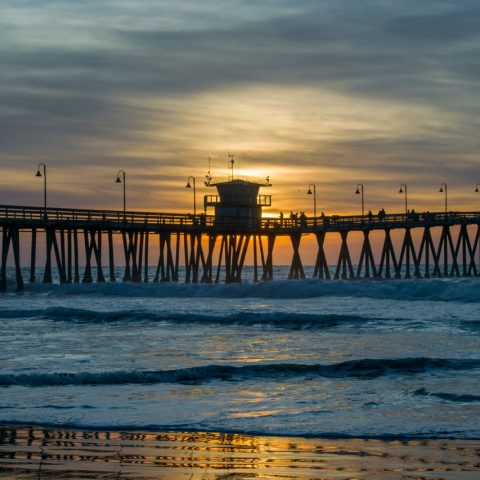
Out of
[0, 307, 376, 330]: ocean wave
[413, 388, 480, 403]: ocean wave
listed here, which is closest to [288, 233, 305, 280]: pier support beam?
[0, 307, 376, 330]: ocean wave

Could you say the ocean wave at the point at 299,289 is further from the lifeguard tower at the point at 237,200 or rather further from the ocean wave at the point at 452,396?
the ocean wave at the point at 452,396

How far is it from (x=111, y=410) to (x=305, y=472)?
172 inches

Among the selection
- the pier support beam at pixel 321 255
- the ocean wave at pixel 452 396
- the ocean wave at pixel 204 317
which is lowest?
the ocean wave at pixel 204 317

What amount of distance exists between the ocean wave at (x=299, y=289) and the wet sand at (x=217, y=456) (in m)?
32.2

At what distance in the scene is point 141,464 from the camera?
10.6 metres

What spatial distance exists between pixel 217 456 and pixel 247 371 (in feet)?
23.2

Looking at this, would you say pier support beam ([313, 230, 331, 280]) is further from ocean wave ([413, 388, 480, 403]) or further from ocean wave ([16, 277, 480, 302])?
ocean wave ([413, 388, 480, 403])

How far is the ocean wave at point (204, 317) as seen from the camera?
1223 inches

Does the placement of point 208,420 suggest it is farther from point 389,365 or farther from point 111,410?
point 389,365

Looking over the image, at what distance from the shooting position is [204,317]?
109 ft

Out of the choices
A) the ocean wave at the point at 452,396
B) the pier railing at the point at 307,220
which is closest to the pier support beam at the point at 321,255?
the pier railing at the point at 307,220

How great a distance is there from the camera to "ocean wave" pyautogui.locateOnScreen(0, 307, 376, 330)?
31.1m

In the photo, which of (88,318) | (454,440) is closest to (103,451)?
(454,440)

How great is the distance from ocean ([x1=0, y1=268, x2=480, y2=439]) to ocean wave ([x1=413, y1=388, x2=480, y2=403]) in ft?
0.05
